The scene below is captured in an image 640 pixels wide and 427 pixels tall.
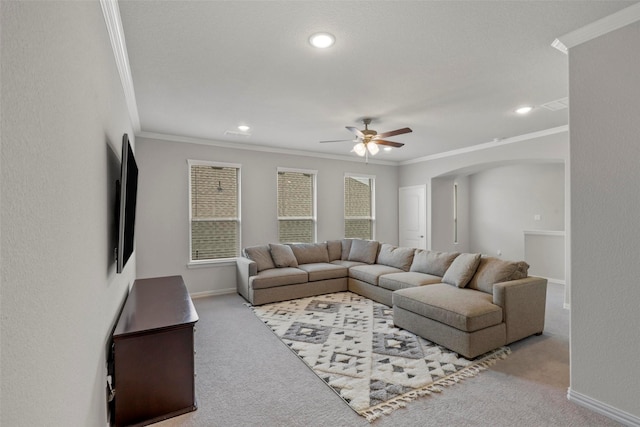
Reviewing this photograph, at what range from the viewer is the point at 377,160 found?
23.8ft

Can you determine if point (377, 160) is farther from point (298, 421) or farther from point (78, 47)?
point (78, 47)

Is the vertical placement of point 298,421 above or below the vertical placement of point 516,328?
below

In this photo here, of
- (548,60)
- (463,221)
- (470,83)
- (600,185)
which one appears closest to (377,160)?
(463,221)

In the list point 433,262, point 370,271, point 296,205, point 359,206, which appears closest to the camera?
point 433,262

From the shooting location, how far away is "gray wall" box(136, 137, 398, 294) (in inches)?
192

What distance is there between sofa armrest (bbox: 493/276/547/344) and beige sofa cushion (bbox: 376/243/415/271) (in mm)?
1772

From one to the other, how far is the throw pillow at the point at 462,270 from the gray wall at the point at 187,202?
3.10 m

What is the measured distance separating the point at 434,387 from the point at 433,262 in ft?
7.21

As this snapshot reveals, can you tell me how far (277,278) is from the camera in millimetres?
4715

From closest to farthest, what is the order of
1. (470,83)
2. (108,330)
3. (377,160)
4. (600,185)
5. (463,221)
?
1. (108,330)
2. (600,185)
3. (470,83)
4. (377,160)
5. (463,221)

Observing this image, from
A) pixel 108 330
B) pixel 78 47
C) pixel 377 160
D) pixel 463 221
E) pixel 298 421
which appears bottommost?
pixel 298 421

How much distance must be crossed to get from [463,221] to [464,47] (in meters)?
6.93

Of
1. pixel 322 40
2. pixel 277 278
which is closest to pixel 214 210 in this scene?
pixel 277 278

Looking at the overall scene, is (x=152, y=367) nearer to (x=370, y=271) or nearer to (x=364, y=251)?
(x=370, y=271)
